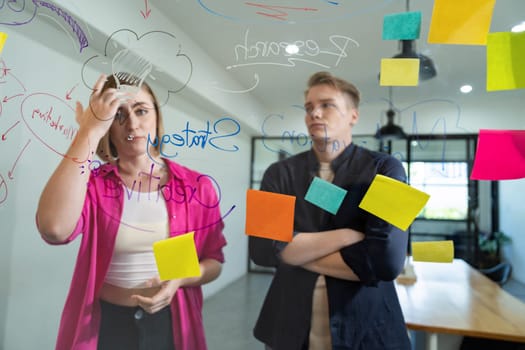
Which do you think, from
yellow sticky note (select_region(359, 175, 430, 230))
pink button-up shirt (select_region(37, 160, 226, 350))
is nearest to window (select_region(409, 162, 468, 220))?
yellow sticky note (select_region(359, 175, 430, 230))

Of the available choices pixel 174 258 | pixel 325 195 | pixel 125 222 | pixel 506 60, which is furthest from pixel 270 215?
pixel 506 60

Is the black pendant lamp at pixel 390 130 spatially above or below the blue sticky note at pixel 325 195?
above

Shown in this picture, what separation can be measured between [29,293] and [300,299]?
0.71 meters

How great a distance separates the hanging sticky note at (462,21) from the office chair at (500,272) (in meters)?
0.52

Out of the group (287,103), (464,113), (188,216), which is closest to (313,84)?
(287,103)

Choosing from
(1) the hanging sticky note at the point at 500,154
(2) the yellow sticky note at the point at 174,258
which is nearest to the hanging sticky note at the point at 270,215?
(2) the yellow sticky note at the point at 174,258

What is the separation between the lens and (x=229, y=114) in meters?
0.76

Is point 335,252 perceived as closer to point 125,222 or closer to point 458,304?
point 458,304

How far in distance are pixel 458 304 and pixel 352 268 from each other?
11.9 inches

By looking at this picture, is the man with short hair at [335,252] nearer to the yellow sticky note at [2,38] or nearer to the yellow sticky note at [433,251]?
the yellow sticky note at [433,251]

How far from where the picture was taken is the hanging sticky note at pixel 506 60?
668mm

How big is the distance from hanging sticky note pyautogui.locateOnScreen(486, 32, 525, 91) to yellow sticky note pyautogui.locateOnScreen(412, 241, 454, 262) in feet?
1.20

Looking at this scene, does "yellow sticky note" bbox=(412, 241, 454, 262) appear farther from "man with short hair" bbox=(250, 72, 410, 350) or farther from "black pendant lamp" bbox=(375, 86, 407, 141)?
"black pendant lamp" bbox=(375, 86, 407, 141)

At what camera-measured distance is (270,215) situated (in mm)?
740
